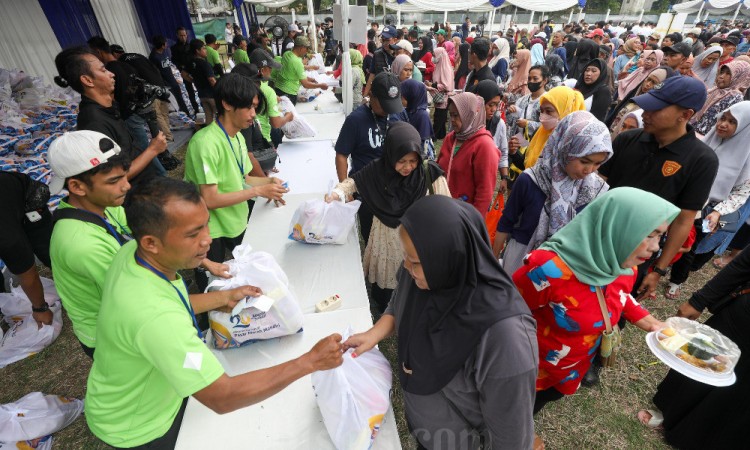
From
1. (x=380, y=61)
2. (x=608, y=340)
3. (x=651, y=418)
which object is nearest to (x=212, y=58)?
(x=380, y=61)

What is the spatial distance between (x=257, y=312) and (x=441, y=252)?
3.33ft

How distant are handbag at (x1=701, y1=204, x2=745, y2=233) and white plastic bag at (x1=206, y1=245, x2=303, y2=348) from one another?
3.76 metres

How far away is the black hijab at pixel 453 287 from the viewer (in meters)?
1.19

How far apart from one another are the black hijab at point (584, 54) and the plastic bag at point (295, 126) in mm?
4662

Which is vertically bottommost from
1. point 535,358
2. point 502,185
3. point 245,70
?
point 502,185

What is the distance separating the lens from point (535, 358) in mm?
1177

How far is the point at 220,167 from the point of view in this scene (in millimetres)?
2412

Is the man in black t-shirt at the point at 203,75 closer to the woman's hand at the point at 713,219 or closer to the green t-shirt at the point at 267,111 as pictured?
the green t-shirt at the point at 267,111

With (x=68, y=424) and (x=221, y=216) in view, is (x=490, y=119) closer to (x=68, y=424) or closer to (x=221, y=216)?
(x=221, y=216)

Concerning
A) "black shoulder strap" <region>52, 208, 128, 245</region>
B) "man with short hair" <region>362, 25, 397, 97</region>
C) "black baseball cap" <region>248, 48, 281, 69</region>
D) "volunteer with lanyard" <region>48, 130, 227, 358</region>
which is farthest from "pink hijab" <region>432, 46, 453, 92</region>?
"black shoulder strap" <region>52, 208, 128, 245</region>

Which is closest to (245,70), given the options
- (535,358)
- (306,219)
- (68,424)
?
(306,219)

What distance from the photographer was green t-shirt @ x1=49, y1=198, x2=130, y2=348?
4.81 feet

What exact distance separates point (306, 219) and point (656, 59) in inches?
230

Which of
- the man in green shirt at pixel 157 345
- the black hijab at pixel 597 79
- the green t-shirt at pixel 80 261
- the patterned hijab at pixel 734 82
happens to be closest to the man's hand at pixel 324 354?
the man in green shirt at pixel 157 345
